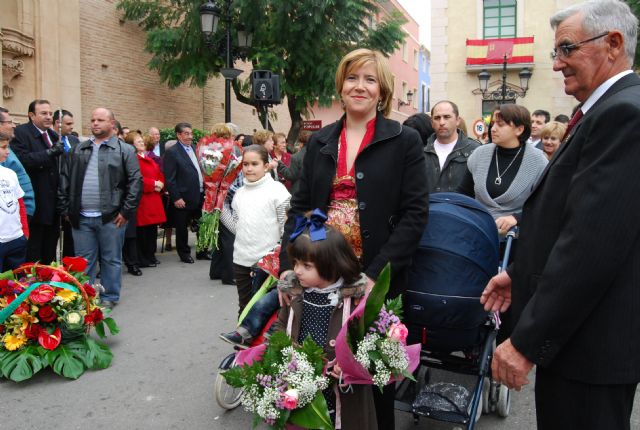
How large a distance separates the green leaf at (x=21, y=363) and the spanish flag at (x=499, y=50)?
26.4 m

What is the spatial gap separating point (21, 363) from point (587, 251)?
4.21m

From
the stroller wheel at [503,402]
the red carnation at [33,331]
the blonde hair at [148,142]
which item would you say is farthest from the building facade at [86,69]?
the stroller wheel at [503,402]

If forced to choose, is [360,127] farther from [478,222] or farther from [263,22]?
[263,22]

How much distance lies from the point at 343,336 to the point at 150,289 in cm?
561

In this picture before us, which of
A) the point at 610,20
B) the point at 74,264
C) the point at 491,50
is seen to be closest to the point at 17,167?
the point at 74,264

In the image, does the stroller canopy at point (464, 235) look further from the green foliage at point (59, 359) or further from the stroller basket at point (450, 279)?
the green foliage at point (59, 359)

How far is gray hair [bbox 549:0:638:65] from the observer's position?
188 centimetres

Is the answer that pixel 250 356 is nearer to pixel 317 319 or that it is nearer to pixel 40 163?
pixel 317 319

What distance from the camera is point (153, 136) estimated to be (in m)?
10.1

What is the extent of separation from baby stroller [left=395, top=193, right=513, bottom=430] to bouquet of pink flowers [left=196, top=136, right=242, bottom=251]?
496cm

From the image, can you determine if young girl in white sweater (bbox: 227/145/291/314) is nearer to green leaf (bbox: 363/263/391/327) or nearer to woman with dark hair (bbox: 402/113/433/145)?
woman with dark hair (bbox: 402/113/433/145)

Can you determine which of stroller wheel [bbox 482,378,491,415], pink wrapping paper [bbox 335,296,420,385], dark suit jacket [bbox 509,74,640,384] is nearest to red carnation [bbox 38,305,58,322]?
pink wrapping paper [bbox 335,296,420,385]

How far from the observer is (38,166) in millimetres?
6840

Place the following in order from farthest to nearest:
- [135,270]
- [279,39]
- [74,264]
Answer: [279,39] < [135,270] < [74,264]
